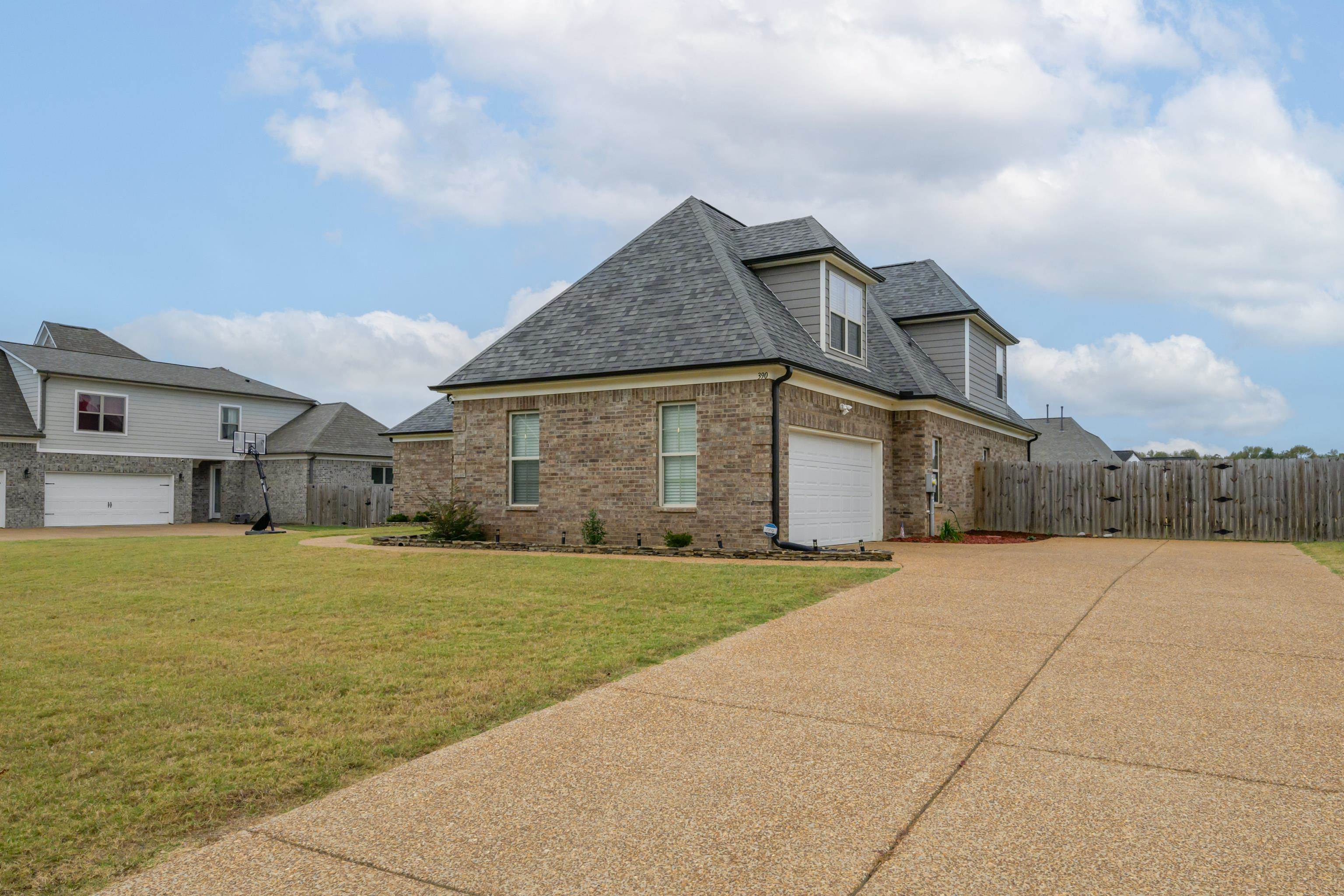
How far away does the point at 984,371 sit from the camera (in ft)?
76.0

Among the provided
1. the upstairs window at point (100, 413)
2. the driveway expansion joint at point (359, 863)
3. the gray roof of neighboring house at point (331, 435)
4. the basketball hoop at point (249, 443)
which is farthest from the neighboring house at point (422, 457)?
the driveway expansion joint at point (359, 863)

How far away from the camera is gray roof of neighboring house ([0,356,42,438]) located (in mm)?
26969

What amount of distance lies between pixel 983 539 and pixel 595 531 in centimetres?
849

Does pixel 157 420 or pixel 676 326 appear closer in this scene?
pixel 676 326

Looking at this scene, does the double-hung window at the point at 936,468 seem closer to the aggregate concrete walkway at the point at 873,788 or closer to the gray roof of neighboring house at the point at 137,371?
the aggregate concrete walkway at the point at 873,788

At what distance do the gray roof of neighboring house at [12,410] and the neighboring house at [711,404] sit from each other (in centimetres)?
1851

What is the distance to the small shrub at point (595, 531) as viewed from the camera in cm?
1525

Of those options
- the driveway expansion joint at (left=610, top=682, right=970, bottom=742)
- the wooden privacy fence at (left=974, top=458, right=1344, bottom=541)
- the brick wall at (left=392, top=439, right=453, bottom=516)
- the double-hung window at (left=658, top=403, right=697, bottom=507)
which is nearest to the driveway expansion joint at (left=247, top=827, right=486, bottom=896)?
the driveway expansion joint at (left=610, top=682, right=970, bottom=742)

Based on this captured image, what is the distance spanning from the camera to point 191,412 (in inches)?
1248

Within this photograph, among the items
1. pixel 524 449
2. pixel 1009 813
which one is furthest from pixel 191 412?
pixel 1009 813

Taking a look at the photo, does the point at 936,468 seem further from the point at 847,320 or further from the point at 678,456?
the point at 678,456

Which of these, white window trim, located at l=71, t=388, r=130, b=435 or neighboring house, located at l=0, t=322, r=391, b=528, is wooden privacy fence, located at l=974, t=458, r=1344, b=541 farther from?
white window trim, located at l=71, t=388, r=130, b=435

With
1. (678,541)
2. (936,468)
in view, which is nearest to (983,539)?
(936,468)

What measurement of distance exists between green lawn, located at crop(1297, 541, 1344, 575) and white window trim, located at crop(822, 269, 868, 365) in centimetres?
839
